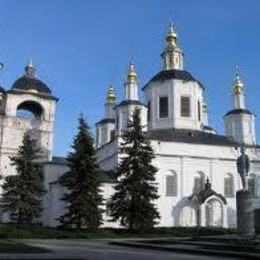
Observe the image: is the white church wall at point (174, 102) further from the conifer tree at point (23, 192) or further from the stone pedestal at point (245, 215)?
the stone pedestal at point (245, 215)

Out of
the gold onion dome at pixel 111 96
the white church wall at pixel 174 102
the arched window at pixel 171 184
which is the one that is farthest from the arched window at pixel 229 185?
the gold onion dome at pixel 111 96

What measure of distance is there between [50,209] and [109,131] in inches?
749

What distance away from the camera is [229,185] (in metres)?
46.8

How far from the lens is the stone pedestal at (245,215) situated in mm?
20875

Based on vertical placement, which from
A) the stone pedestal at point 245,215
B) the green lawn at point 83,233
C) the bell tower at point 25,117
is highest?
the bell tower at point 25,117

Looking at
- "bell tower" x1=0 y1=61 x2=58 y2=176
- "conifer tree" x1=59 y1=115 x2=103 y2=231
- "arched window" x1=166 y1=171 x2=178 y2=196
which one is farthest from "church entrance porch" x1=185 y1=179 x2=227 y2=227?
"bell tower" x1=0 y1=61 x2=58 y2=176

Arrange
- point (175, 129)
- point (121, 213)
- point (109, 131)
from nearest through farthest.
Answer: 1. point (121, 213)
2. point (175, 129)
3. point (109, 131)

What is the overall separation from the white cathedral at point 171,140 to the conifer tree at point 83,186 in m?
5.47

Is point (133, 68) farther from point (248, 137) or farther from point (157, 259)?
point (157, 259)

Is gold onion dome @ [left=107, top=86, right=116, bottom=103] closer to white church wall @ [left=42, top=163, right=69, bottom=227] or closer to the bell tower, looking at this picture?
the bell tower

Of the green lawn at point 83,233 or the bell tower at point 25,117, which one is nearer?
the green lawn at point 83,233

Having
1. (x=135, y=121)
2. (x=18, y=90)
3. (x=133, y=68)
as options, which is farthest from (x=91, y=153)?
(x=18, y=90)

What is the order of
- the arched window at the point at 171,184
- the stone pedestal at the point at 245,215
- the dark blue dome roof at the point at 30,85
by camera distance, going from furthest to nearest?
the dark blue dome roof at the point at 30,85 → the arched window at the point at 171,184 → the stone pedestal at the point at 245,215

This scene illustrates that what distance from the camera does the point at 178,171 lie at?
149 feet
